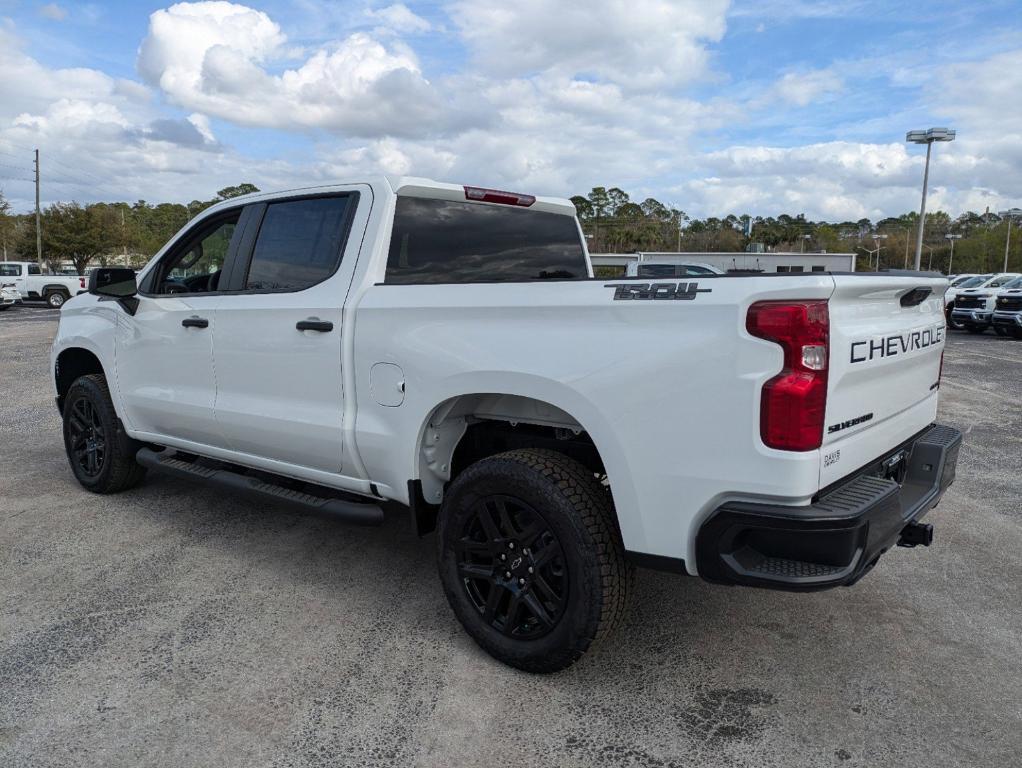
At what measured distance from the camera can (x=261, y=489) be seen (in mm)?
4004

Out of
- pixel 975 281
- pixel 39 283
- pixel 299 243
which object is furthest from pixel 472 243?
pixel 39 283

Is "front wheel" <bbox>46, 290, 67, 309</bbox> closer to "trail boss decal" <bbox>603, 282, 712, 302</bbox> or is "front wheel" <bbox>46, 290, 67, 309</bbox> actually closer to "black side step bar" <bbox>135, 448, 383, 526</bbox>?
"black side step bar" <bbox>135, 448, 383, 526</bbox>

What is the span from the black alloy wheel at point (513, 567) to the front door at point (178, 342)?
1847 mm

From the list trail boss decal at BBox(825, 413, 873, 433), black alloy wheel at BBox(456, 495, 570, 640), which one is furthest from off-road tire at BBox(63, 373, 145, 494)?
trail boss decal at BBox(825, 413, 873, 433)

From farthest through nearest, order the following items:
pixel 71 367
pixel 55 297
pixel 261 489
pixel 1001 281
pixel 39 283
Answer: pixel 55 297
pixel 39 283
pixel 1001 281
pixel 71 367
pixel 261 489

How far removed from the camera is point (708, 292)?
241 cm

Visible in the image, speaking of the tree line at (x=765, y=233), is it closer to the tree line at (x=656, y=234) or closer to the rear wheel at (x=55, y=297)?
the tree line at (x=656, y=234)

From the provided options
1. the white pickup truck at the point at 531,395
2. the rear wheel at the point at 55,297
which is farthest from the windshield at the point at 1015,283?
Result: the rear wheel at the point at 55,297

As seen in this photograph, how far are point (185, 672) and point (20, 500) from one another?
307 cm

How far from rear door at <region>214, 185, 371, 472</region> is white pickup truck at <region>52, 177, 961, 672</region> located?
14mm

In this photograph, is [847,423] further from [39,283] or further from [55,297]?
[39,283]

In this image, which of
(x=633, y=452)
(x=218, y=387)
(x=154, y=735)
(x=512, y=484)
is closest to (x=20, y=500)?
(x=218, y=387)

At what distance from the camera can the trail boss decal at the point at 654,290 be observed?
8.02ft

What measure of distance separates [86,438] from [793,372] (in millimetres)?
4879
